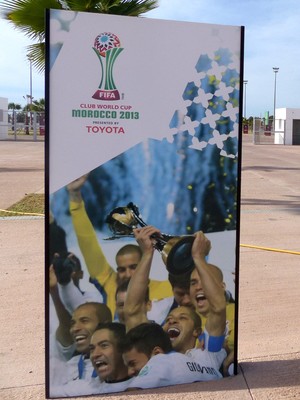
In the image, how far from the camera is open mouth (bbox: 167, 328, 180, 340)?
12.1 ft

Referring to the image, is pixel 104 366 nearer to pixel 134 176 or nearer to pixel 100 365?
pixel 100 365

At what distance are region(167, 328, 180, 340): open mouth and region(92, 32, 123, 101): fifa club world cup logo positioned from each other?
1482 millimetres

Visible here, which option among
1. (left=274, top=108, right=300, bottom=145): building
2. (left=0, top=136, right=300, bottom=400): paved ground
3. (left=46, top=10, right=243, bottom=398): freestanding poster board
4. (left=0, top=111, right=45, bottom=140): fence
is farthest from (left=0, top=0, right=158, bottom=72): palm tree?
(left=274, top=108, right=300, bottom=145): building

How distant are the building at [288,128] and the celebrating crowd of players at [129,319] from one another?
1818 inches

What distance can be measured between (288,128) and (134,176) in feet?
154

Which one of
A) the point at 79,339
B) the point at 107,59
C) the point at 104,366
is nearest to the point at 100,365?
the point at 104,366

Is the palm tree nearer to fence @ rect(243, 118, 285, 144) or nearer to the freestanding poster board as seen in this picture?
the freestanding poster board

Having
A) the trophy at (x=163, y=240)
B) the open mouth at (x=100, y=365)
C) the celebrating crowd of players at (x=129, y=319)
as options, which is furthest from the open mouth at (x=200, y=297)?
the open mouth at (x=100, y=365)

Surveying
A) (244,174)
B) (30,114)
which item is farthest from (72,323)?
(30,114)

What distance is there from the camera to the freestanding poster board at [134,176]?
11.0ft

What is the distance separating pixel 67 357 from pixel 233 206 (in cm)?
141

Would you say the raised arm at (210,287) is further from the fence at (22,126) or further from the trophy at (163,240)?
the fence at (22,126)

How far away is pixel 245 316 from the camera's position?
5.25m

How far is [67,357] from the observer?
3.53 meters
